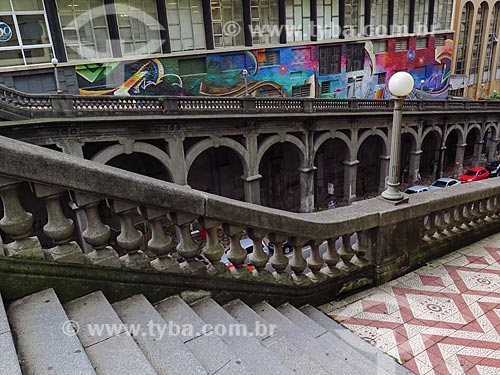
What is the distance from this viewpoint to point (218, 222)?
340 centimetres

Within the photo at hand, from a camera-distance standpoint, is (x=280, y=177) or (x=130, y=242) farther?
(x=280, y=177)

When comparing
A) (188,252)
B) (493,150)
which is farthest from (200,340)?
(493,150)

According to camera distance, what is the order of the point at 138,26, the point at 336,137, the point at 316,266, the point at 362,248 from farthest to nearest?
the point at 336,137
the point at 138,26
the point at 362,248
the point at 316,266

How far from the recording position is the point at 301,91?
27.4 m

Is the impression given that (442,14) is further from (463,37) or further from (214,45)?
(214,45)

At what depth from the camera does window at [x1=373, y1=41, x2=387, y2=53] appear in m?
30.8

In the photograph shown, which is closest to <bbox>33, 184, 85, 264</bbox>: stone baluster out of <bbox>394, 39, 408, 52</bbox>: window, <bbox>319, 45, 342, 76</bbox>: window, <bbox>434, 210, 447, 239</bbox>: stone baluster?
<bbox>434, 210, 447, 239</bbox>: stone baluster

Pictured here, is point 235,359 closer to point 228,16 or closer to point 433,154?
point 228,16

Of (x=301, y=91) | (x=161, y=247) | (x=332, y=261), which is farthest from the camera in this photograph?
(x=301, y=91)

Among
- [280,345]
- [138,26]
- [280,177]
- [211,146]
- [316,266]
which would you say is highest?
[138,26]

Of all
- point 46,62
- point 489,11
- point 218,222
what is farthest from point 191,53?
point 489,11

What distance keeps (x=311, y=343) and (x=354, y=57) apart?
96.2 feet

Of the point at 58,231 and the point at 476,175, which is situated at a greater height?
the point at 58,231

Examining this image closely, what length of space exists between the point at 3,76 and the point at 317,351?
62.2 ft
